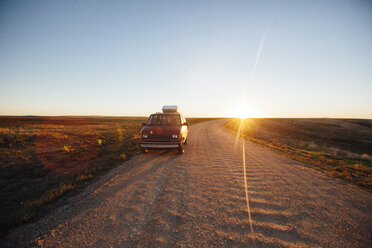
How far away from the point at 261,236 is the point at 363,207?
295 cm

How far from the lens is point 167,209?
3137 millimetres

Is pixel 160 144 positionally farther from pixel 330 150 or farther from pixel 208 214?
pixel 330 150

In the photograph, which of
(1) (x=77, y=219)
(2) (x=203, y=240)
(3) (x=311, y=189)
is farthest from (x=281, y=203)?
(1) (x=77, y=219)

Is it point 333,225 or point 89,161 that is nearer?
point 333,225

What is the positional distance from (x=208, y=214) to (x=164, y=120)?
6.41 m

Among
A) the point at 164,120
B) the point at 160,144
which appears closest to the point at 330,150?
the point at 164,120

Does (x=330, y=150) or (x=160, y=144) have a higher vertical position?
(x=160, y=144)

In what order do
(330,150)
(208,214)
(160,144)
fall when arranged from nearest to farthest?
(208,214)
(160,144)
(330,150)

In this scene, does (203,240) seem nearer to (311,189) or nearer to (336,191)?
(311,189)

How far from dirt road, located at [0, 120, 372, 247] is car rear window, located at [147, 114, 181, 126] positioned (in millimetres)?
3921

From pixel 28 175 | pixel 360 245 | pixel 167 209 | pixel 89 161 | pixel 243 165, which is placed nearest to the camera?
pixel 360 245

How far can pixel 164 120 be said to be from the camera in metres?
8.79

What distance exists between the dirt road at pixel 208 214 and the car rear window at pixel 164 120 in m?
3.92

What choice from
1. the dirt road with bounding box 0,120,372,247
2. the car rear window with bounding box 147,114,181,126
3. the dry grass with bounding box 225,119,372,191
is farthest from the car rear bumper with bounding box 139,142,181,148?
the dry grass with bounding box 225,119,372,191
